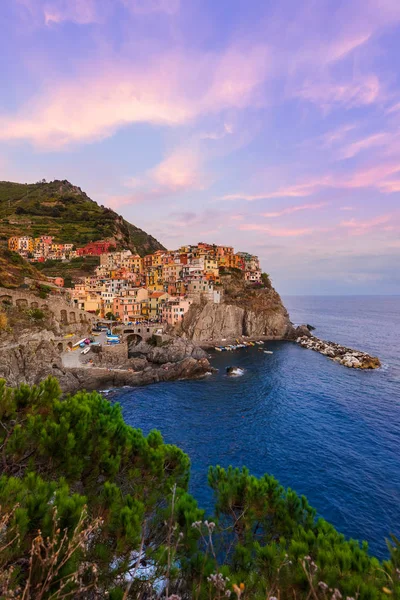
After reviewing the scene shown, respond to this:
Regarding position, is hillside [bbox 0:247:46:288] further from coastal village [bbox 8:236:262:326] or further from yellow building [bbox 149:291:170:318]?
yellow building [bbox 149:291:170:318]

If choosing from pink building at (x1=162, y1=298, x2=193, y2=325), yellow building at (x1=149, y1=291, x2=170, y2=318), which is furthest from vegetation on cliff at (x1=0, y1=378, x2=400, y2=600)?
yellow building at (x1=149, y1=291, x2=170, y2=318)

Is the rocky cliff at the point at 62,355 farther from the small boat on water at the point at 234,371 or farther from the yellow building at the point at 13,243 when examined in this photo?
the yellow building at the point at 13,243

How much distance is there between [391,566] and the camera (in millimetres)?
3893

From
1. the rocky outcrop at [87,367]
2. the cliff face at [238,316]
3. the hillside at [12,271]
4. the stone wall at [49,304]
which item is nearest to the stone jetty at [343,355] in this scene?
the cliff face at [238,316]

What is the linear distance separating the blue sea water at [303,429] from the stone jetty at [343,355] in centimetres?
197

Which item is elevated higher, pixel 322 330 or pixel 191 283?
pixel 191 283

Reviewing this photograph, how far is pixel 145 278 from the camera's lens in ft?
266

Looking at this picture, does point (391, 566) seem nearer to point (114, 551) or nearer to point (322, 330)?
point (114, 551)

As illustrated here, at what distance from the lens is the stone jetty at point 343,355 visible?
46938 mm

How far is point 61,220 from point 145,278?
58.6 meters

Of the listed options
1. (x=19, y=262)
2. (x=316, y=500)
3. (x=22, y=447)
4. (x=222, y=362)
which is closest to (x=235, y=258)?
(x=222, y=362)

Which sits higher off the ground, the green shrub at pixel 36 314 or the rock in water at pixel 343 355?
the green shrub at pixel 36 314

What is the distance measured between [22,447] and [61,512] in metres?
2.95

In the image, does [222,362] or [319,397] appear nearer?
[319,397]
